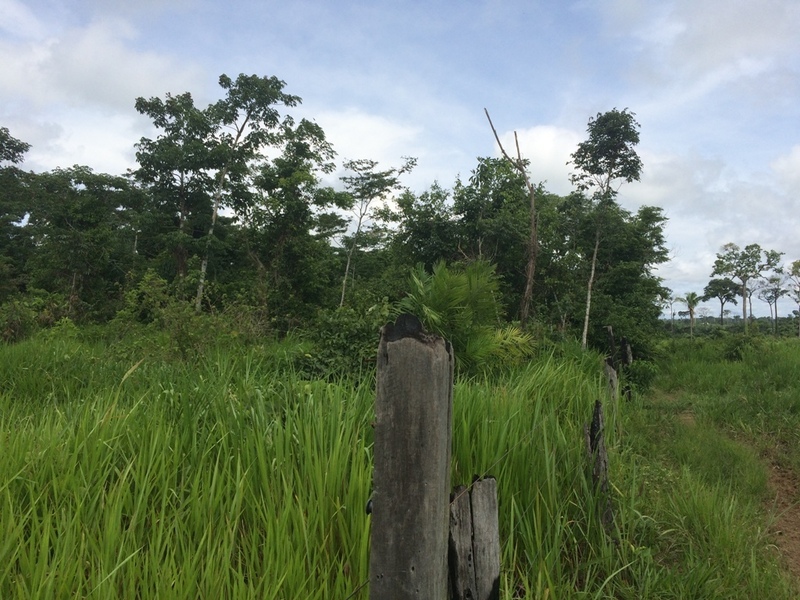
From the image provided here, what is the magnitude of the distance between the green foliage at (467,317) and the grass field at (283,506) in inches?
69.4

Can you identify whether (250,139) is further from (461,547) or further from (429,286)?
(461,547)

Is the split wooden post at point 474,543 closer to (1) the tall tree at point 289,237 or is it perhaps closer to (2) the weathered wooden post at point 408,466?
(2) the weathered wooden post at point 408,466

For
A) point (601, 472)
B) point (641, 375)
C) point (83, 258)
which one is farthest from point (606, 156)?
point (83, 258)

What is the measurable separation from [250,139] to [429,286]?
1559 cm

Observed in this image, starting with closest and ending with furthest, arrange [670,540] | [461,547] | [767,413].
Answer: [461,547] < [670,540] < [767,413]

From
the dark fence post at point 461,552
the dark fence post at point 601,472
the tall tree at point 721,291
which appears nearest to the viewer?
the dark fence post at point 461,552

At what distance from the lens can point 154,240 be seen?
19.5 meters

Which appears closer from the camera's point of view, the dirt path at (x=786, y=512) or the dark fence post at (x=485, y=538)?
the dark fence post at (x=485, y=538)

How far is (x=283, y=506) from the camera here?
6.46 ft

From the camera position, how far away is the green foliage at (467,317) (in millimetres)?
5805

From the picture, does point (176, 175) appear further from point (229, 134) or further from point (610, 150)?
point (610, 150)

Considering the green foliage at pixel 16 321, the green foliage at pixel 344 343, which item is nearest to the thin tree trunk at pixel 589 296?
the green foliage at pixel 344 343

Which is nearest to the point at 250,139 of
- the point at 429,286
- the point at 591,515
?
the point at 429,286

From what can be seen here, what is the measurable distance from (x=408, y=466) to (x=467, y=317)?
17.3 feet
